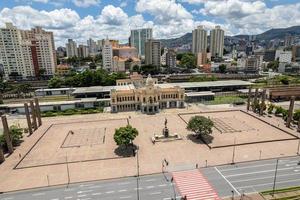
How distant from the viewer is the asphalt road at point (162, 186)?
141 feet

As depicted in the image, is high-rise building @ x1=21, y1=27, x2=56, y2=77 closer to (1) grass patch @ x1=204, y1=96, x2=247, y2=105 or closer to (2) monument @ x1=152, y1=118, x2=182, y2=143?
(1) grass patch @ x1=204, y1=96, x2=247, y2=105

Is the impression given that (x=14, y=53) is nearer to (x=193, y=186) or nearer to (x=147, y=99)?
(x=147, y=99)

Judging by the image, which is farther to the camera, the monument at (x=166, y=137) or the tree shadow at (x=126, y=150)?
the monument at (x=166, y=137)

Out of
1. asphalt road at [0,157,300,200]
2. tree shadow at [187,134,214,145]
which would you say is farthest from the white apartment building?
tree shadow at [187,134,214,145]

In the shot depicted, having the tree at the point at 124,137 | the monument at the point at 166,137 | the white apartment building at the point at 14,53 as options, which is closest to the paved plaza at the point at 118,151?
the monument at the point at 166,137

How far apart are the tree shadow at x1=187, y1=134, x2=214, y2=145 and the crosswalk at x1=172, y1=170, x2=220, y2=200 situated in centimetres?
1814

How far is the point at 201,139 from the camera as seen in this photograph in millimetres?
67500

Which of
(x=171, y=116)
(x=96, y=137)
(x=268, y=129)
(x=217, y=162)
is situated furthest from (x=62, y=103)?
(x=268, y=129)

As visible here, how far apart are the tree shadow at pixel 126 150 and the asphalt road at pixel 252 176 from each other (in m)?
19.2

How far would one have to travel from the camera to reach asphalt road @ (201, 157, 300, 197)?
44156mm

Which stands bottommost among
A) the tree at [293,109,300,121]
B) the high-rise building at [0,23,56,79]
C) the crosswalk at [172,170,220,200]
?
the crosswalk at [172,170,220,200]

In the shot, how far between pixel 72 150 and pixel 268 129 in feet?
200

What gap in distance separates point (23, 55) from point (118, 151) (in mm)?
148238

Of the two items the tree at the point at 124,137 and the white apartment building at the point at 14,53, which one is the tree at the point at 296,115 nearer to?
the tree at the point at 124,137
